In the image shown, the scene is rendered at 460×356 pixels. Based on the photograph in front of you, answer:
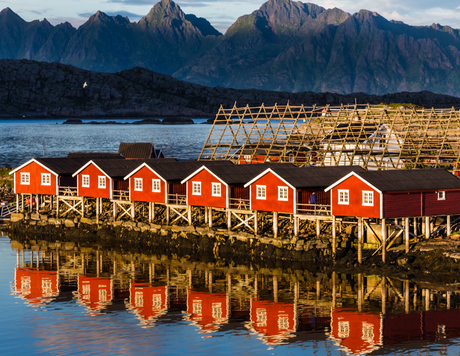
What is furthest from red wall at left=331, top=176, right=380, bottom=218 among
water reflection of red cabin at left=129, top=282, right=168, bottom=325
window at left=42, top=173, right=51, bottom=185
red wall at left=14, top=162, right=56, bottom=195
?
window at left=42, top=173, right=51, bottom=185

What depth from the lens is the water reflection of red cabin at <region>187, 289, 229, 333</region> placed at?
40.4 meters

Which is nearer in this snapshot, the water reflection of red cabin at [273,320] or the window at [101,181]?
the water reflection of red cabin at [273,320]

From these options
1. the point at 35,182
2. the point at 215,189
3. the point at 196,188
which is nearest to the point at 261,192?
the point at 215,189

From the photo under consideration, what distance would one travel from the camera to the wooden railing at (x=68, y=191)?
7553cm

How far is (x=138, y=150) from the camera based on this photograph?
335 ft

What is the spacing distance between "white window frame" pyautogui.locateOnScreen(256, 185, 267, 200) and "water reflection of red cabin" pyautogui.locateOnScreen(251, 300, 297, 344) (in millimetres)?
14859

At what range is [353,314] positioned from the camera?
4184 centimetres

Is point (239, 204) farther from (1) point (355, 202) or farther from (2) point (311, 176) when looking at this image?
(1) point (355, 202)

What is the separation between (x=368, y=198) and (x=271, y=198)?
31.8 feet

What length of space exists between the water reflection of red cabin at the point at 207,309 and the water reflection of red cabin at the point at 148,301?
5.58 feet

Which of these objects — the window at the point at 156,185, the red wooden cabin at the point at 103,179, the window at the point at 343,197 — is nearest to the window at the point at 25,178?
the red wooden cabin at the point at 103,179

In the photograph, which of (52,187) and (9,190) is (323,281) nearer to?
(52,187)

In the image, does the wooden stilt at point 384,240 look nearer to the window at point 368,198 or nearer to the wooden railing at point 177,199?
the window at point 368,198

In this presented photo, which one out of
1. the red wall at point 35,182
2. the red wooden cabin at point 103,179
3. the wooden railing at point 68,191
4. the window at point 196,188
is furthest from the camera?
the red wall at point 35,182
